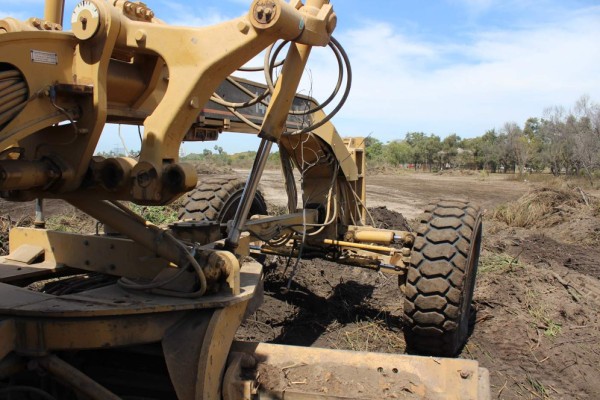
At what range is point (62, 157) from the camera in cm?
277

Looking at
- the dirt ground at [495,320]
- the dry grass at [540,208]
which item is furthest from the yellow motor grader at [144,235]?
the dry grass at [540,208]

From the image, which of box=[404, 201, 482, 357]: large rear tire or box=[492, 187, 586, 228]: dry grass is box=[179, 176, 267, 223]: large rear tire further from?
box=[492, 187, 586, 228]: dry grass

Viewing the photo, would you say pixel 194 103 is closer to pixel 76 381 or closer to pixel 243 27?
pixel 243 27

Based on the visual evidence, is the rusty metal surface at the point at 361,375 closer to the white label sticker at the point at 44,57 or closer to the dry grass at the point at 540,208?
the white label sticker at the point at 44,57

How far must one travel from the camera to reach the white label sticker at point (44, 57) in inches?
96.8

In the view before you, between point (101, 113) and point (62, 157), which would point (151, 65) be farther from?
point (62, 157)

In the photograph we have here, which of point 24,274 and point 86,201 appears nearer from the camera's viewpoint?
point 86,201

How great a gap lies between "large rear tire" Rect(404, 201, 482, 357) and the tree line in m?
32.4

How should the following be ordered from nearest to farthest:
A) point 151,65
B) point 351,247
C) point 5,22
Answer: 1. point 5,22
2. point 151,65
3. point 351,247

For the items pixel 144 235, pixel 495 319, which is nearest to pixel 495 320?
pixel 495 319

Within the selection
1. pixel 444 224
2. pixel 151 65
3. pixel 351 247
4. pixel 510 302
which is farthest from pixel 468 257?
pixel 151 65

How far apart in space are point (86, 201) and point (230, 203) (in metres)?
2.92

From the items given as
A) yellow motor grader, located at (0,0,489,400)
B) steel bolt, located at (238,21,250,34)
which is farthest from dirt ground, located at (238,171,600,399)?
steel bolt, located at (238,21,250,34)

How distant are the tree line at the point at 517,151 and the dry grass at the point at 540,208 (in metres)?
21.4
